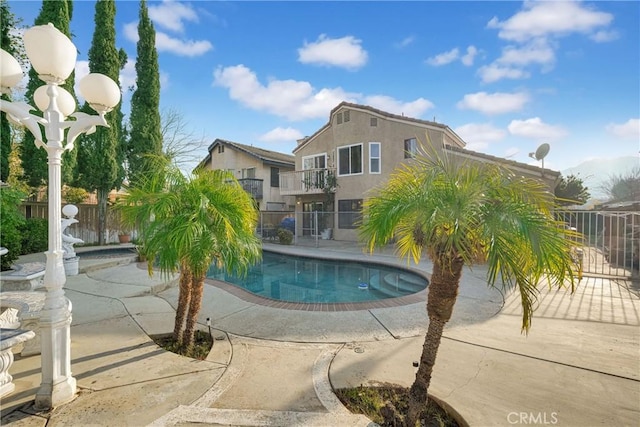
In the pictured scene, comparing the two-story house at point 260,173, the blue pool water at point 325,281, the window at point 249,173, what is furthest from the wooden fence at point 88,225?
the window at point 249,173

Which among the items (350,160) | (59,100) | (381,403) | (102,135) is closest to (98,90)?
(59,100)

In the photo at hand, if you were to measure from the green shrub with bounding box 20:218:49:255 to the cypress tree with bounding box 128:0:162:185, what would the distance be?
4731mm

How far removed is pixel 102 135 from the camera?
550 inches

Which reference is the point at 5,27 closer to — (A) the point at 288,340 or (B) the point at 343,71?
(B) the point at 343,71

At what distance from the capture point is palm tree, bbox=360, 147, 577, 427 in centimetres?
225

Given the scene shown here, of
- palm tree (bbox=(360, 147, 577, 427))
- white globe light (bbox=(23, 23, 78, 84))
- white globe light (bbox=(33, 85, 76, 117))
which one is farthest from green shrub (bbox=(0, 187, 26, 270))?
palm tree (bbox=(360, 147, 577, 427))

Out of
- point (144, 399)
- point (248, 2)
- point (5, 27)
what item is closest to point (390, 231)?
point (144, 399)

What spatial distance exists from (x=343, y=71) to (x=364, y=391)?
47.2 ft

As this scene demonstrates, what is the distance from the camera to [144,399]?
282cm

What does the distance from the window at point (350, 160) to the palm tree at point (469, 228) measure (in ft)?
49.6

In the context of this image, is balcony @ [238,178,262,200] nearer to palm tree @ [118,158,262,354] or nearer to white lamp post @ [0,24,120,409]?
palm tree @ [118,158,262,354]

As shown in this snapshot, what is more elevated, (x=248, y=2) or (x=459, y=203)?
(x=248, y=2)

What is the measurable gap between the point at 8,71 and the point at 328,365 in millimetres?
4570

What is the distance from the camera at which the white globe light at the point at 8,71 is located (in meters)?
2.72
